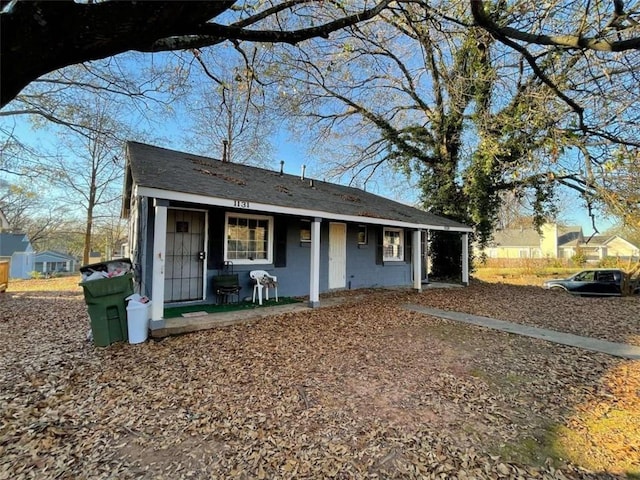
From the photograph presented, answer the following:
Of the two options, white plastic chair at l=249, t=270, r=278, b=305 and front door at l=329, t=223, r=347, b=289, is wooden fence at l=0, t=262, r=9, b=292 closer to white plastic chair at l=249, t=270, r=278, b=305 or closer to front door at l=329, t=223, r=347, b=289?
white plastic chair at l=249, t=270, r=278, b=305

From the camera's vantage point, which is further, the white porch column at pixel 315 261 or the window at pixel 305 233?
the window at pixel 305 233

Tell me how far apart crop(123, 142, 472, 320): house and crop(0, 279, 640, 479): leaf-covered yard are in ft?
5.87

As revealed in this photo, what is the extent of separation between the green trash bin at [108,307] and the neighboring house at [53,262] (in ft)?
126

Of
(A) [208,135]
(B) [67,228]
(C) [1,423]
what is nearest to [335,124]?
(A) [208,135]

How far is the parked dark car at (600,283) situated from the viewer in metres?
11.6

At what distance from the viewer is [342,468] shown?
2396 millimetres

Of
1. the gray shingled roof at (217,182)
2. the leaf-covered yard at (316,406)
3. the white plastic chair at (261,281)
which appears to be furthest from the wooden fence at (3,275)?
the white plastic chair at (261,281)

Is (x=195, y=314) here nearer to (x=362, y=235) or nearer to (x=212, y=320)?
(x=212, y=320)

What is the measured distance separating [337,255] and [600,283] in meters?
10.1

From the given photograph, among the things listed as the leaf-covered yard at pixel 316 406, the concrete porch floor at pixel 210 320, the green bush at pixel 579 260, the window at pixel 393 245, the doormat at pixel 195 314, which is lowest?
the leaf-covered yard at pixel 316 406

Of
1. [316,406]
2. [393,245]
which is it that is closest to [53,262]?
[393,245]

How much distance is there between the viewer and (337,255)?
1070 cm

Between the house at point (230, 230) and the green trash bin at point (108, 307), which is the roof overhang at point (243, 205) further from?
the green trash bin at point (108, 307)

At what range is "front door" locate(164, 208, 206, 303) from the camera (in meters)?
7.23
